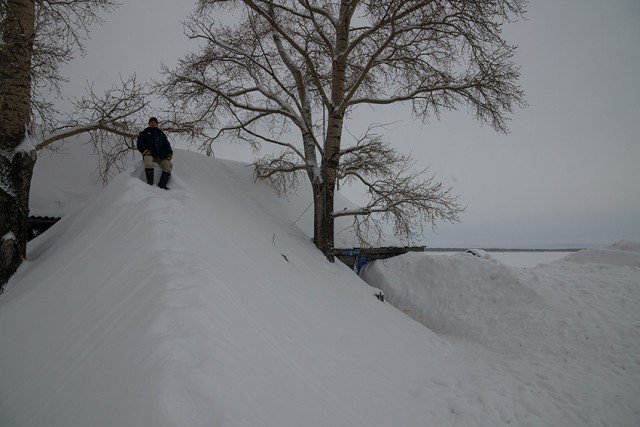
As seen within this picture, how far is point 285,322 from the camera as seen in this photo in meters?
3.88

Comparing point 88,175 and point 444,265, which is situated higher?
point 88,175

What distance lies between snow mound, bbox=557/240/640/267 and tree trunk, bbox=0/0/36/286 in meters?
15.6

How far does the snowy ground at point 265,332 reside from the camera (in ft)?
6.72

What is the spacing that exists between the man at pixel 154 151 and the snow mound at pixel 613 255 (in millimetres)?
13346

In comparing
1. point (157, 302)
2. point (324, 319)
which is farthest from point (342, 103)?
point (157, 302)

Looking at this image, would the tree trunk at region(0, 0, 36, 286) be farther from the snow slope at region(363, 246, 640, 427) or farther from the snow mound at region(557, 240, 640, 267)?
the snow mound at region(557, 240, 640, 267)

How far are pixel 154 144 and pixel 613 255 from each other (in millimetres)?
14250

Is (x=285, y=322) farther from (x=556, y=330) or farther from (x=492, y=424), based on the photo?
(x=556, y=330)

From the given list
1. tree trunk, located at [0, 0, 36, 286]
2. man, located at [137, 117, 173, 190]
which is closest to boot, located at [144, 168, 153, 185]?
man, located at [137, 117, 173, 190]

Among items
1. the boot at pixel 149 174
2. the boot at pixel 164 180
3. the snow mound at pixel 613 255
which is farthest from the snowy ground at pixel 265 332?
the boot at pixel 149 174

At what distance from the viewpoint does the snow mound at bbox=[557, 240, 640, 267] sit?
31.3 feet

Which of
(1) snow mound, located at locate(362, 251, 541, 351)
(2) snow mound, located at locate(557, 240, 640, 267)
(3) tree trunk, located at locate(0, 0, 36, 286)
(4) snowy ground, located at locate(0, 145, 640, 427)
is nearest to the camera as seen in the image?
(4) snowy ground, located at locate(0, 145, 640, 427)

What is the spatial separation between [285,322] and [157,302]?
180 cm

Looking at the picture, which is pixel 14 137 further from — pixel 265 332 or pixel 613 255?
pixel 613 255
